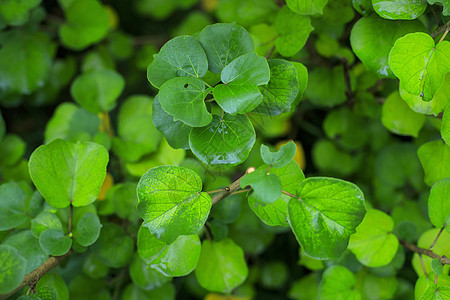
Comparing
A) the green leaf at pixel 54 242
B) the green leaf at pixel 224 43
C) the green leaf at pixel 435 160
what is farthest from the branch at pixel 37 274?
the green leaf at pixel 435 160

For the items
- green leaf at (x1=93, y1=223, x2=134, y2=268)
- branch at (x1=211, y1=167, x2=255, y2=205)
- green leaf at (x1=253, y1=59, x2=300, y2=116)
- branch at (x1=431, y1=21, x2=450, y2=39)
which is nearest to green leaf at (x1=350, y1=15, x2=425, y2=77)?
branch at (x1=431, y1=21, x2=450, y2=39)

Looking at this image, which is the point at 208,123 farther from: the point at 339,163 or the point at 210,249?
the point at 339,163

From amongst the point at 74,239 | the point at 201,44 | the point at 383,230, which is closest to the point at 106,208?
the point at 74,239

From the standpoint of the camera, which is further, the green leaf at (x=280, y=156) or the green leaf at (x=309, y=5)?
the green leaf at (x=309, y=5)

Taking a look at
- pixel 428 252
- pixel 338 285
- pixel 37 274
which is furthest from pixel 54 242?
pixel 428 252

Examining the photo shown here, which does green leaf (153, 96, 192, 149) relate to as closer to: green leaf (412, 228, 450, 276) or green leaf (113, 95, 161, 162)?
green leaf (113, 95, 161, 162)

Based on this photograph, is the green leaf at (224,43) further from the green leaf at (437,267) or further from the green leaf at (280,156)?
the green leaf at (437,267)
